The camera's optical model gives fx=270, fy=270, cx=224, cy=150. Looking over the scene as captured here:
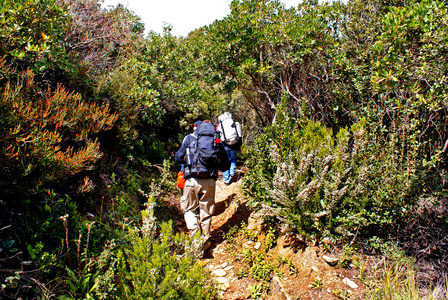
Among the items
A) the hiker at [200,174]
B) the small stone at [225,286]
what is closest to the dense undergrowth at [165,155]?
the hiker at [200,174]

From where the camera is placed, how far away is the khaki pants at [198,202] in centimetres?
421

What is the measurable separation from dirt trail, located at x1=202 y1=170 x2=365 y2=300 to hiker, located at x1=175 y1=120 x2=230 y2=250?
479 mm

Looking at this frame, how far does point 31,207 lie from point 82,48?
4737 millimetres

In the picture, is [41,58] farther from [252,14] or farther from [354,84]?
[354,84]

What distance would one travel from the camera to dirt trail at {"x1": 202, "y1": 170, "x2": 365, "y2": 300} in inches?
117

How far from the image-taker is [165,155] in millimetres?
6812

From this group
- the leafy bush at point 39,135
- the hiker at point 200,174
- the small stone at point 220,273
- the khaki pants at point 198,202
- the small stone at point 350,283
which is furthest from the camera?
the khaki pants at point 198,202

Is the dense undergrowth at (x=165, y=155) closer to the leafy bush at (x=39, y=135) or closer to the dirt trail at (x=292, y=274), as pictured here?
the leafy bush at (x=39, y=135)

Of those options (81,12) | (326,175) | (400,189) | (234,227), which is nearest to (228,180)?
(234,227)

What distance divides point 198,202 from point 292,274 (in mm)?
1751

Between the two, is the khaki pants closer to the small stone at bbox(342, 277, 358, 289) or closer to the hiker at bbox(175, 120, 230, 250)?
the hiker at bbox(175, 120, 230, 250)

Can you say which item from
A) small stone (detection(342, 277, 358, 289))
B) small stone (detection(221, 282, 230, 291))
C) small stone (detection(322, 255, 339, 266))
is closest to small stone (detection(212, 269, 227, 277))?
small stone (detection(221, 282, 230, 291))

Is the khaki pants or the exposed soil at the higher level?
the khaki pants

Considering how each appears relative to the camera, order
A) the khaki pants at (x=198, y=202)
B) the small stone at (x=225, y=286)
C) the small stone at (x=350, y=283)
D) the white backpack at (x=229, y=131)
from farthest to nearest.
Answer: the white backpack at (x=229, y=131) → the khaki pants at (x=198, y=202) → the small stone at (x=225, y=286) → the small stone at (x=350, y=283)
